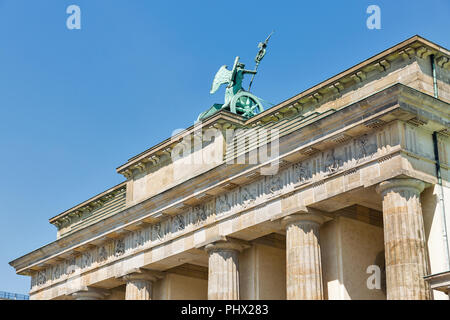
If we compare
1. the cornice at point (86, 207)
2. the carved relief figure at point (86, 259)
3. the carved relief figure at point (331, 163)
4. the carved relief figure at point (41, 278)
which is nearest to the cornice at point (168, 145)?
the cornice at point (86, 207)

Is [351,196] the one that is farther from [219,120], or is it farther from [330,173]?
[219,120]

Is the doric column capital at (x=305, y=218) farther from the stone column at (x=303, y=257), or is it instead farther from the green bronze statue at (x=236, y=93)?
the green bronze statue at (x=236, y=93)

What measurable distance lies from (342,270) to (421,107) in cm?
739

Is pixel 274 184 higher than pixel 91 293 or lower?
higher

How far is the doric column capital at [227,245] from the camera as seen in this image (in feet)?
116

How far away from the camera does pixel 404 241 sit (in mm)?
27844

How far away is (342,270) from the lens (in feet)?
105

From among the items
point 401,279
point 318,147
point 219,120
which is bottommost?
point 401,279

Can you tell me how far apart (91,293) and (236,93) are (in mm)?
13641

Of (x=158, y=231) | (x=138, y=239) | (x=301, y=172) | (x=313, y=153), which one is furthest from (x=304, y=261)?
(x=138, y=239)

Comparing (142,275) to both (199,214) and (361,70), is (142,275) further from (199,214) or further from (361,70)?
(361,70)

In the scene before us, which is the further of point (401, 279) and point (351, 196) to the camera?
point (351, 196)
